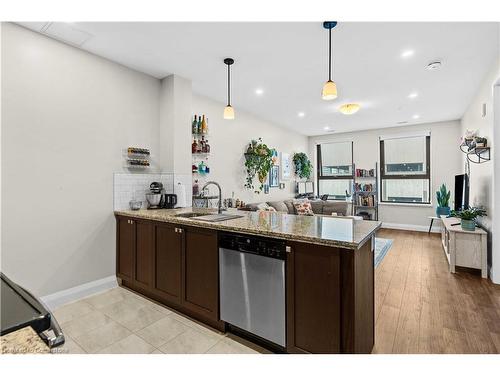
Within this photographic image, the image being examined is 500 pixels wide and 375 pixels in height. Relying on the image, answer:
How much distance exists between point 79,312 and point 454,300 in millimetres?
3768

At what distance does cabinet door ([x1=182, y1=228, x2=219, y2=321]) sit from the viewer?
81.1 inches

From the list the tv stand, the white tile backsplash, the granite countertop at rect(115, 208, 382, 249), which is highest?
the white tile backsplash

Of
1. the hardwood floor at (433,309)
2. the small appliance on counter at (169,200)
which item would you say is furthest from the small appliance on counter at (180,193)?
the hardwood floor at (433,309)

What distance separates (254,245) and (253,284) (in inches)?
11.3

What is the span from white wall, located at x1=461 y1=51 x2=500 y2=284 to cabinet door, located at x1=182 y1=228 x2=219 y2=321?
335 centimetres

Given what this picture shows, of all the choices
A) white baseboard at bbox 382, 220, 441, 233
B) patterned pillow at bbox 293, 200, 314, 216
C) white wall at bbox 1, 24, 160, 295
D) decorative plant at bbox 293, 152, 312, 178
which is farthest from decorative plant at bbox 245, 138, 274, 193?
white baseboard at bbox 382, 220, 441, 233

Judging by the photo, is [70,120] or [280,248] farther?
[70,120]

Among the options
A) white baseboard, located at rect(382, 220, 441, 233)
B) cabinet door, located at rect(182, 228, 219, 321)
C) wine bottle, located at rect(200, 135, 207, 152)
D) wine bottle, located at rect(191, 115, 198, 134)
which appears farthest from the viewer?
white baseboard, located at rect(382, 220, 441, 233)

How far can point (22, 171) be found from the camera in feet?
7.61

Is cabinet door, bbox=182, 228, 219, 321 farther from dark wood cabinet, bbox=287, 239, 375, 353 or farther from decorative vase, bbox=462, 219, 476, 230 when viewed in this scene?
decorative vase, bbox=462, 219, 476, 230

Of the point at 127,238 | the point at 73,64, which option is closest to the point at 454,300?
the point at 127,238

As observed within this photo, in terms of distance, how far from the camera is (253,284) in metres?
1.84

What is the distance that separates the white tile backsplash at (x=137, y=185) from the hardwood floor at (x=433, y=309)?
2.73 metres
